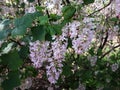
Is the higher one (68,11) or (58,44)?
(68,11)

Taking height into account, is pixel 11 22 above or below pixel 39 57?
above

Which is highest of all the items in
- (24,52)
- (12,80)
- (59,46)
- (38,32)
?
(38,32)

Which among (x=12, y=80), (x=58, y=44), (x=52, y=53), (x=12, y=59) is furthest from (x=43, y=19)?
(x=12, y=80)

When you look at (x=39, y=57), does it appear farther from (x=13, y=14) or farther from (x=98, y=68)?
(x=13, y=14)

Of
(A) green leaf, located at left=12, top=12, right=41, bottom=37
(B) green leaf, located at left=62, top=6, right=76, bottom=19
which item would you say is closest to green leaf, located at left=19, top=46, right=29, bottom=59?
(B) green leaf, located at left=62, top=6, right=76, bottom=19

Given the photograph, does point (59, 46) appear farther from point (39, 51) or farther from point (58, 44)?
point (39, 51)

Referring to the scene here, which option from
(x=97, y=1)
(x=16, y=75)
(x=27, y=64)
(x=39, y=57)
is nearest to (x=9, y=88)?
(x=16, y=75)

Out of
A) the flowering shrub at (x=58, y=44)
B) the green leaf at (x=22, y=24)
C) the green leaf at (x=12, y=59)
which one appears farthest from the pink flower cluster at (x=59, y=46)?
the green leaf at (x=22, y=24)
